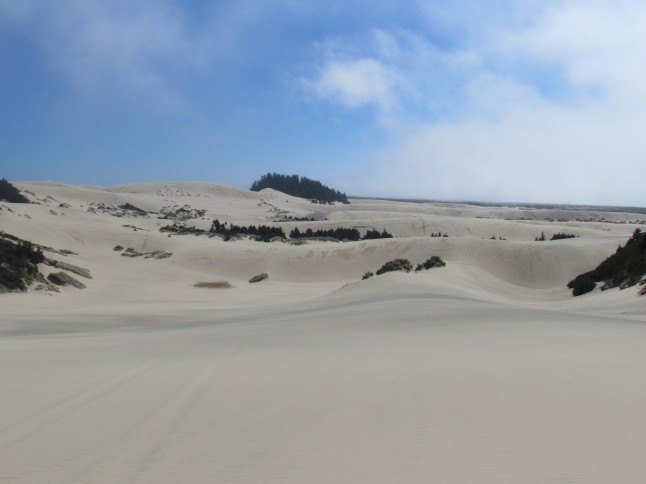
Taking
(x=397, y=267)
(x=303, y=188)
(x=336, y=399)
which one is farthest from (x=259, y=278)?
(x=303, y=188)

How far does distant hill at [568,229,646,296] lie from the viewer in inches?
536

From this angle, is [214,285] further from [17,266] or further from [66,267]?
[17,266]

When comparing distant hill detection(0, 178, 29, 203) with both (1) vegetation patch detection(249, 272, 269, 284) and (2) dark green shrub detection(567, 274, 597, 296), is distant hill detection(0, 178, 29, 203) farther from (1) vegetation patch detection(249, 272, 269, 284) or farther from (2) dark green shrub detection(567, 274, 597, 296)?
(2) dark green shrub detection(567, 274, 597, 296)

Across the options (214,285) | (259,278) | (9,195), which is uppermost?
(9,195)

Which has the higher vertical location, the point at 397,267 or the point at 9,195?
the point at 9,195

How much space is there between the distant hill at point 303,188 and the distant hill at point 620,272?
254 feet

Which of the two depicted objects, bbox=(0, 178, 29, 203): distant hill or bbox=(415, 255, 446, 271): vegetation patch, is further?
bbox=(0, 178, 29, 203): distant hill

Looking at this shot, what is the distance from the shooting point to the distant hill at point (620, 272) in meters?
13.6

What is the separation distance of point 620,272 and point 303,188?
87.0 metres

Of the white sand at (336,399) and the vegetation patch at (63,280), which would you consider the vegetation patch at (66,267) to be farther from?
the white sand at (336,399)

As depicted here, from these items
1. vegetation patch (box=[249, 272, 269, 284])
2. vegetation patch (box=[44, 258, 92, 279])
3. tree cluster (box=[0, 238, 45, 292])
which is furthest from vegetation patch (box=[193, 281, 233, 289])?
tree cluster (box=[0, 238, 45, 292])

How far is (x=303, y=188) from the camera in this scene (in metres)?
100

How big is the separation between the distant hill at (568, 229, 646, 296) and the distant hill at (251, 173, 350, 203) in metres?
77.3

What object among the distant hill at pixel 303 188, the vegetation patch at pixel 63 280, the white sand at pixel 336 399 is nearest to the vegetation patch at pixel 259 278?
the vegetation patch at pixel 63 280
